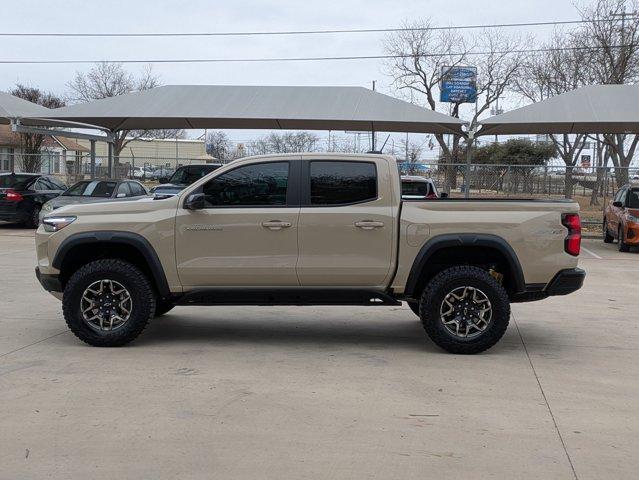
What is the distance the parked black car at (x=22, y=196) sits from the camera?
1942 centimetres

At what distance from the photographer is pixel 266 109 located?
21.6 m

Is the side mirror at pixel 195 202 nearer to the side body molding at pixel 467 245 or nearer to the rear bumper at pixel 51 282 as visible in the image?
the rear bumper at pixel 51 282

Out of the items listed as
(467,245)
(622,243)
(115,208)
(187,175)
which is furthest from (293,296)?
(187,175)

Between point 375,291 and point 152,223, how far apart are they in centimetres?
229

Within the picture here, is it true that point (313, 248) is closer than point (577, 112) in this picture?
Yes

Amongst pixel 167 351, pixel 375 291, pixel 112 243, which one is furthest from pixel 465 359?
pixel 112 243

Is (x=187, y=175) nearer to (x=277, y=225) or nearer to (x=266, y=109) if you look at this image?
(x=266, y=109)

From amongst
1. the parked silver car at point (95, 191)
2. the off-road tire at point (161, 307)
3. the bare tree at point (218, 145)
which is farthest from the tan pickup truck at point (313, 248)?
the bare tree at point (218, 145)

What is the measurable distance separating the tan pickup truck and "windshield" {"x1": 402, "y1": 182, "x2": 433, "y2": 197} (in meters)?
9.04

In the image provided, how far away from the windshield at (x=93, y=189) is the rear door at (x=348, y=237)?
12.3m

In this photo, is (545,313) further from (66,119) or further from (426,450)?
(66,119)

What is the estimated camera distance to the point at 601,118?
19.1 m

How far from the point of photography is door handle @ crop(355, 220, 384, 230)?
6578mm

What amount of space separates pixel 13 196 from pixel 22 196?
24 cm
